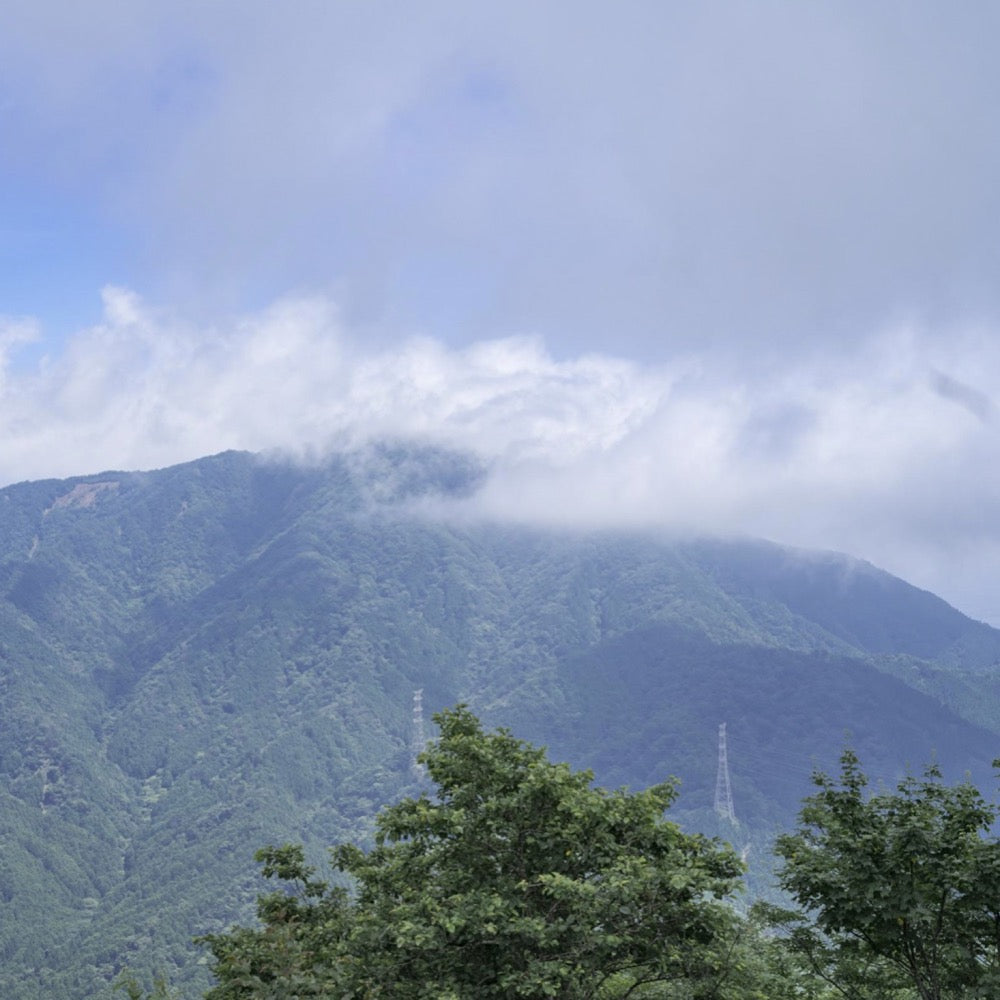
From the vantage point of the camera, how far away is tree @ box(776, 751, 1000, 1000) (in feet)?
62.6

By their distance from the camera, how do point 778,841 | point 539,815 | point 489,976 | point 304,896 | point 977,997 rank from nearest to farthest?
point 977,997 → point 489,976 → point 539,815 → point 778,841 → point 304,896

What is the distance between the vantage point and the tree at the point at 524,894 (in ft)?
62.3

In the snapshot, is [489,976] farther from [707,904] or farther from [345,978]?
[707,904]

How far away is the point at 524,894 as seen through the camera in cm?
2031

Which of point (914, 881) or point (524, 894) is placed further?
point (524, 894)

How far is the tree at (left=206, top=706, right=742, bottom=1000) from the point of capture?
19.0m

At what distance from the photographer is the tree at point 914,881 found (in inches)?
752

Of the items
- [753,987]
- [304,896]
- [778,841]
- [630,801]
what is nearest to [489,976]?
[630,801]

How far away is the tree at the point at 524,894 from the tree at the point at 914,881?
7.06 ft

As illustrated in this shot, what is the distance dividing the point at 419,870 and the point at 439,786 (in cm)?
189

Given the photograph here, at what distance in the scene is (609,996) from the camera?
72.6 feet

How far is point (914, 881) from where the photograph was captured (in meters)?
19.5

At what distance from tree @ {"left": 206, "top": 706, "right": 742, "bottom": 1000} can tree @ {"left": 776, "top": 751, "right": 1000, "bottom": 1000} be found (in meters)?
2.15

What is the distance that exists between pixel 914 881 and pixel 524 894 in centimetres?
771
